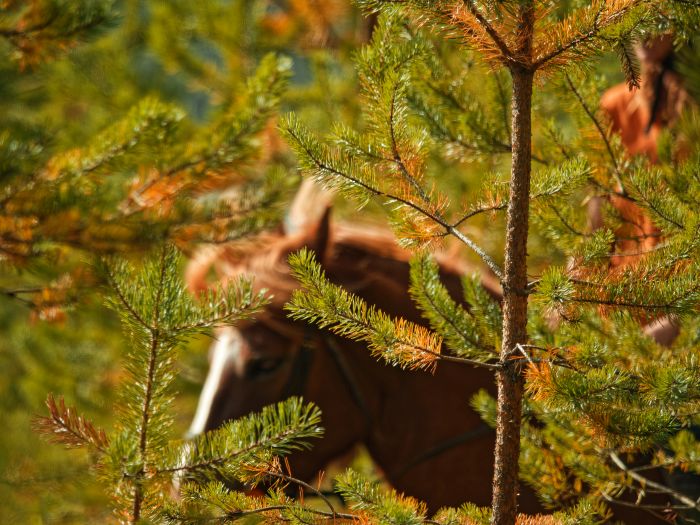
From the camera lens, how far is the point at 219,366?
5.16 ft

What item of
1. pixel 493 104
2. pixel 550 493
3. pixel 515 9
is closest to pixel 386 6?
pixel 515 9

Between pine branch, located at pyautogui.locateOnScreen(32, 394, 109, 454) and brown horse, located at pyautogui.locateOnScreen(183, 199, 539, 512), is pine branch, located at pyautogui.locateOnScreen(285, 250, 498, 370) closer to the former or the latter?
pine branch, located at pyautogui.locateOnScreen(32, 394, 109, 454)

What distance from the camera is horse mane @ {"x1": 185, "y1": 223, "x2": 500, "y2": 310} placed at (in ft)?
4.95

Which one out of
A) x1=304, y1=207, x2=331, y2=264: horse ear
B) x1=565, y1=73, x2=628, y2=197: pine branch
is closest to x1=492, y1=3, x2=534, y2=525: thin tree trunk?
x1=565, y1=73, x2=628, y2=197: pine branch

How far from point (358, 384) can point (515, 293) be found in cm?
89

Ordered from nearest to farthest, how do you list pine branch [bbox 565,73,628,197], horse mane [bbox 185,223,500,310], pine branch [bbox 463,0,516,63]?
pine branch [bbox 463,0,516,63] → pine branch [bbox 565,73,628,197] → horse mane [bbox 185,223,500,310]

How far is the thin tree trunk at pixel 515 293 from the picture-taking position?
0.77 metres

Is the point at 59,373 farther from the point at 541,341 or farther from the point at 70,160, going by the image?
the point at 541,341

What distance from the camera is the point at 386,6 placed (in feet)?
2.56

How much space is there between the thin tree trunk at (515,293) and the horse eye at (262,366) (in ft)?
2.78

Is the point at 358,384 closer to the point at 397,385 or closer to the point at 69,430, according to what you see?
the point at 397,385

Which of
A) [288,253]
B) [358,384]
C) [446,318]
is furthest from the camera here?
[358,384]

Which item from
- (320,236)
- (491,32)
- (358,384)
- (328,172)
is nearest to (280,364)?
(358,384)

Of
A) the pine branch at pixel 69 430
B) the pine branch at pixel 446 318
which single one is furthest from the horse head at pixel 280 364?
the pine branch at pixel 69 430
